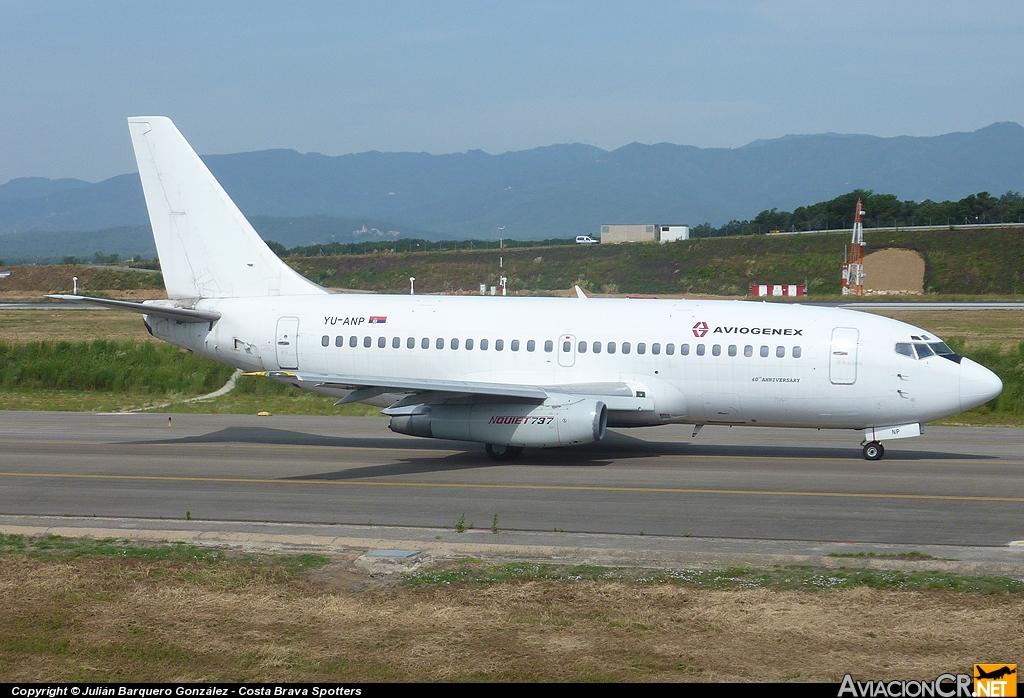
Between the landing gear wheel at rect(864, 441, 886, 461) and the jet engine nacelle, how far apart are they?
19.6 ft

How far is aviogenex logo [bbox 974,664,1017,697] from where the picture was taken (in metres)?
9.33

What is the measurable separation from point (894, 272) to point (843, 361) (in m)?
86.3

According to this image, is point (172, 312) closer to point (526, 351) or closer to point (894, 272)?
point (526, 351)

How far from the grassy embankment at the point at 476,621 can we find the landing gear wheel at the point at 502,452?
959cm

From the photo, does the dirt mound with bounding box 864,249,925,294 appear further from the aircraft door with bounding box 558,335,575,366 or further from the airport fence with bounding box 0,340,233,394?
the aircraft door with bounding box 558,335,575,366

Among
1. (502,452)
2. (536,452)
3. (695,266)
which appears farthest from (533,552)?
(695,266)

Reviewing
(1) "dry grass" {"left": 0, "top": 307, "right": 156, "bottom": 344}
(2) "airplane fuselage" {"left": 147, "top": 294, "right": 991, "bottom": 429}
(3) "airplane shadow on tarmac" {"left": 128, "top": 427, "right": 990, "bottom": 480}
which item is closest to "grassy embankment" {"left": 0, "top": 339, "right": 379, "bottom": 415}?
(3) "airplane shadow on tarmac" {"left": 128, "top": 427, "right": 990, "bottom": 480}

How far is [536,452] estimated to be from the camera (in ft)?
83.1

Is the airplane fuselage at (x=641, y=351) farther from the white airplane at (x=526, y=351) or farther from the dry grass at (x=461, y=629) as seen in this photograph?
the dry grass at (x=461, y=629)

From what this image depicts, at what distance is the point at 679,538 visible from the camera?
52.4 feet

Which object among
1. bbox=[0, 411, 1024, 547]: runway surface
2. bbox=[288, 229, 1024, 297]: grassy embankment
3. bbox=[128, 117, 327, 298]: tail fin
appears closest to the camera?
bbox=[0, 411, 1024, 547]: runway surface

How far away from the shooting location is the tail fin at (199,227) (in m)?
27.4

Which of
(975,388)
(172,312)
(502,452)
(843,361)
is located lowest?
(502,452)

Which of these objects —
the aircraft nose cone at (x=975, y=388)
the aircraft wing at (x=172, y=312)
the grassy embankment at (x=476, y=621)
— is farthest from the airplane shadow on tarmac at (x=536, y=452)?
the grassy embankment at (x=476, y=621)
